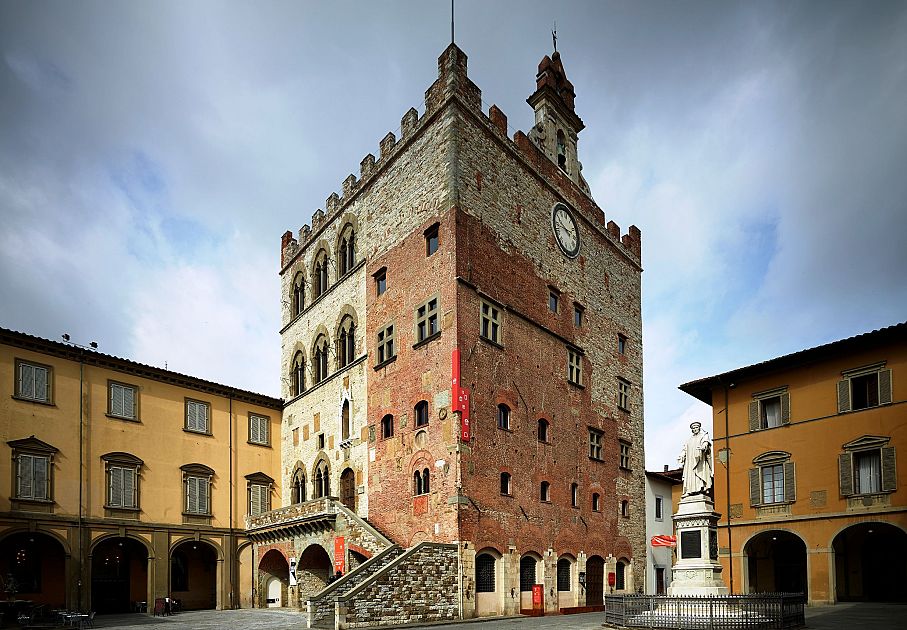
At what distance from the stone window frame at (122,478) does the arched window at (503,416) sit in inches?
667

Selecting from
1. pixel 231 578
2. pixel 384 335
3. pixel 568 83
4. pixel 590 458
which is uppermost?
pixel 568 83

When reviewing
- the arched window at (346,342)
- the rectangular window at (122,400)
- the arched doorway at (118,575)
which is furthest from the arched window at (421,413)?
the arched doorway at (118,575)

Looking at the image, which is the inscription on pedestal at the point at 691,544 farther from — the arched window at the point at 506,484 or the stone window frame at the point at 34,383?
the stone window frame at the point at 34,383

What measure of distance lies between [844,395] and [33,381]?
34.1 metres

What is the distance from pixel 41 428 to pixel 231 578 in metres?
11.7

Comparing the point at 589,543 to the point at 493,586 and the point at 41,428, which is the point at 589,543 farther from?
the point at 41,428

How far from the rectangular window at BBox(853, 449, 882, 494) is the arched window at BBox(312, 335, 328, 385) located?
79.8ft

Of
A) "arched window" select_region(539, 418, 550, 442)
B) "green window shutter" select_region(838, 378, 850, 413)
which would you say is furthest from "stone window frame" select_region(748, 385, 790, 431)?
"arched window" select_region(539, 418, 550, 442)

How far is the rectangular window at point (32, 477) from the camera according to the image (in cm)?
2875

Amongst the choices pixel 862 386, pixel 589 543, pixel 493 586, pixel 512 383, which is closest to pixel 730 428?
pixel 862 386

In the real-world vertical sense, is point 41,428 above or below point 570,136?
below

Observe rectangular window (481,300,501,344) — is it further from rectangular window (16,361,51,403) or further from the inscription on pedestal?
rectangular window (16,361,51,403)

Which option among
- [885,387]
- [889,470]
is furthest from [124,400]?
[885,387]

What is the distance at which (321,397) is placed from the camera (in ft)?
118
